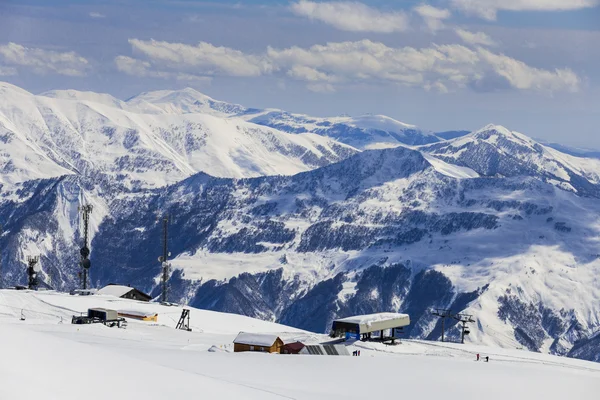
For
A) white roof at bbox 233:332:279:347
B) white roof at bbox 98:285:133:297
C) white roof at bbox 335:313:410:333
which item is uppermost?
white roof at bbox 335:313:410:333

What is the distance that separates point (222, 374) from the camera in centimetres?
5519

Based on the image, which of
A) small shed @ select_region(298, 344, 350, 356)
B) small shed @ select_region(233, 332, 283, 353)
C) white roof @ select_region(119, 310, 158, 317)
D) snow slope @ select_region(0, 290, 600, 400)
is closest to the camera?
snow slope @ select_region(0, 290, 600, 400)

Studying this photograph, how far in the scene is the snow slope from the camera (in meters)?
41.4

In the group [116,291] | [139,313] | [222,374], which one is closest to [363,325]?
[139,313]

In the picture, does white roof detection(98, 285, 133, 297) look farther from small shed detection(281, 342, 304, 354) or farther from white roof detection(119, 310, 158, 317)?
small shed detection(281, 342, 304, 354)

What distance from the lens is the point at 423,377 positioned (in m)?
62.8

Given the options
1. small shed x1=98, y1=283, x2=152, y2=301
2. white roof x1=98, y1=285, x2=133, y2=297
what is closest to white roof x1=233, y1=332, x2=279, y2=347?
small shed x1=98, y1=283, x2=152, y2=301

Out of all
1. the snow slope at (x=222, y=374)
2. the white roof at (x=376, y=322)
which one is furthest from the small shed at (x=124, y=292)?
the white roof at (x=376, y=322)

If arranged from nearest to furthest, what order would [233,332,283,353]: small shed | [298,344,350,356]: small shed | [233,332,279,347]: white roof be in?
[298,344,350,356]: small shed
[233,332,283,353]: small shed
[233,332,279,347]: white roof

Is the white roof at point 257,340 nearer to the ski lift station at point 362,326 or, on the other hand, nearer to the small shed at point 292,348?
the small shed at point 292,348

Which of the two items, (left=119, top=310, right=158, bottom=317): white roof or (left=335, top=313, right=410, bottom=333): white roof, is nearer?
(left=335, top=313, right=410, bottom=333): white roof

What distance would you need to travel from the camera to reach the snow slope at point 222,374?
4141 centimetres

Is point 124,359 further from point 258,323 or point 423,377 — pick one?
point 258,323

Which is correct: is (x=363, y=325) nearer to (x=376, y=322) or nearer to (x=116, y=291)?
(x=376, y=322)
